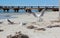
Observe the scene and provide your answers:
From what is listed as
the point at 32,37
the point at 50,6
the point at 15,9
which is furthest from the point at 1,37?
the point at 50,6

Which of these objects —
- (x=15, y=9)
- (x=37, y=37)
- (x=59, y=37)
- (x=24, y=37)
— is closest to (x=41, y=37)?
(x=37, y=37)

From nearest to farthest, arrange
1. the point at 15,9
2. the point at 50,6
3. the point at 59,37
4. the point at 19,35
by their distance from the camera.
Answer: the point at 19,35 < the point at 59,37 < the point at 15,9 < the point at 50,6

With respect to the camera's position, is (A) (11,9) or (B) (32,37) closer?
(B) (32,37)

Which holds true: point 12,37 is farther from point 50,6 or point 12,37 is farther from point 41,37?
point 50,6

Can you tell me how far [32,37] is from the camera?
693 cm

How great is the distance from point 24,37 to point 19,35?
0.82 feet

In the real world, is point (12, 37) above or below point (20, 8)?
above

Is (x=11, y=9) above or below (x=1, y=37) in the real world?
below

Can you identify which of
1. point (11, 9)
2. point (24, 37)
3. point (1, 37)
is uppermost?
point (24, 37)

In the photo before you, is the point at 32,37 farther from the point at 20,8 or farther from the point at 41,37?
the point at 20,8

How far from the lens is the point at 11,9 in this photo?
42531mm

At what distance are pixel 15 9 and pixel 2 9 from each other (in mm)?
2646

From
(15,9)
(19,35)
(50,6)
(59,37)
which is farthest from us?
(50,6)

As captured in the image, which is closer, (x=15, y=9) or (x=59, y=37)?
(x=59, y=37)
